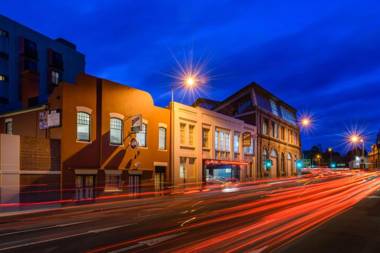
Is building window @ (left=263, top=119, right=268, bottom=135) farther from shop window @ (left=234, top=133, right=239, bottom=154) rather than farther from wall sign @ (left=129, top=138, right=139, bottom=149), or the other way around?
wall sign @ (left=129, top=138, right=139, bottom=149)

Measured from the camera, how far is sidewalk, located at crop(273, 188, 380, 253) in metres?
10.4

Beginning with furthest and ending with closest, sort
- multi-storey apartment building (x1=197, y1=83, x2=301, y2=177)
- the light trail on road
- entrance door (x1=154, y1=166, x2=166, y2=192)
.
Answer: multi-storey apartment building (x1=197, y1=83, x2=301, y2=177)
entrance door (x1=154, y1=166, x2=166, y2=192)
the light trail on road

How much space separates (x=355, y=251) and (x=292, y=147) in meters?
61.9

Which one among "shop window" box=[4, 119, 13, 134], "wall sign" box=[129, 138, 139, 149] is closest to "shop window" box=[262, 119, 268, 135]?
"wall sign" box=[129, 138, 139, 149]

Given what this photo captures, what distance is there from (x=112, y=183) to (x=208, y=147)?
1338 cm

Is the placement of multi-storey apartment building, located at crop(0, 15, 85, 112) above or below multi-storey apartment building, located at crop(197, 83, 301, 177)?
above

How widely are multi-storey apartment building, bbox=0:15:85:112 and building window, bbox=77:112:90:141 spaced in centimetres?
1992

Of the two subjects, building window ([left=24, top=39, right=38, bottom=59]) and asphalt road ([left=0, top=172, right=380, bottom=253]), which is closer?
asphalt road ([left=0, top=172, right=380, bottom=253])

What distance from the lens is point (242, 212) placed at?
18.5 meters

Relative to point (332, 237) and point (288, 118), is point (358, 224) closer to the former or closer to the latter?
point (332, 237)

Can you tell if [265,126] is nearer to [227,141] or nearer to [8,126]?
[227,141]

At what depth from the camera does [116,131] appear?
31.1m

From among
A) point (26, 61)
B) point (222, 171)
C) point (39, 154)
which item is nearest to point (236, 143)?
point (222, 171)

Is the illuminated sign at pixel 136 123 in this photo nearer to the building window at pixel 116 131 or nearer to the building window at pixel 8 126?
the building window at pixel 116 131
